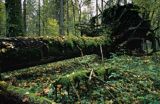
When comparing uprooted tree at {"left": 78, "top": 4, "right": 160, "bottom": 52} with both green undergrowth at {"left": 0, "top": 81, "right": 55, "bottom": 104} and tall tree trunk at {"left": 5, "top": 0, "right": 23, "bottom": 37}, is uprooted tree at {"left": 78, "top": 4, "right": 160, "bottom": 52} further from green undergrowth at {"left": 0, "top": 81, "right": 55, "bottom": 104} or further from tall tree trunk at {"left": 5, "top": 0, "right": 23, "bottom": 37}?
green undergrowth at {"left": 0, "top": 81, "right": 55, "bottom": 104}

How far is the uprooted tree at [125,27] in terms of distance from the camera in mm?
12805

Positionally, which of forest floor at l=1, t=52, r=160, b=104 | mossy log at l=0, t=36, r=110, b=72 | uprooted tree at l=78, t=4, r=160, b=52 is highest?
uprooted tree at l=78, t=4, r=160, b=52

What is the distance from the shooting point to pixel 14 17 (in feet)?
48.2

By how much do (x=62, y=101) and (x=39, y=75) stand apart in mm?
3589

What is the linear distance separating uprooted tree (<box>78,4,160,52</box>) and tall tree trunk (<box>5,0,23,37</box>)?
344 centimetres

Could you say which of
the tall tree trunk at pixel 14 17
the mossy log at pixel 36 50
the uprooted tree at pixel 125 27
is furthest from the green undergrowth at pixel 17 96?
the tall tree trunk at pixel 14 17

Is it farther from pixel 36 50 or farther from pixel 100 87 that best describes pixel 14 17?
pixel 100 87

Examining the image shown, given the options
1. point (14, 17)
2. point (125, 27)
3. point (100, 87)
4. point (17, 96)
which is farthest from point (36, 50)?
point (14, 17)

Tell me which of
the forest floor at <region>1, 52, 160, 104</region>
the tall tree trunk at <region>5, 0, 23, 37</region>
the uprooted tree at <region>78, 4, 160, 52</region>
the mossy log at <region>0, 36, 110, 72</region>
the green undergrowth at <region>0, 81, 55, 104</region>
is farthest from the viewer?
the tall tree trunk at <region>5, 0, 23, 37</region>

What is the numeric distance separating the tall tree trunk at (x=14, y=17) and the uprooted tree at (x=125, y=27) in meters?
3.44

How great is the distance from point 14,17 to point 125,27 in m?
5.67

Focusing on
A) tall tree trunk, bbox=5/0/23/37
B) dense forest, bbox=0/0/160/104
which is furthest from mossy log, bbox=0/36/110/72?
tall tree trunk, bbox=5/0/23/37

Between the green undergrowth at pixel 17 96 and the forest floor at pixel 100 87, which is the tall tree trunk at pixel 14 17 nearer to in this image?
the forest floor at pixel 100 87

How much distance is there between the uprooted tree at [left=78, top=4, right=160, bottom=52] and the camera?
42.0ft
